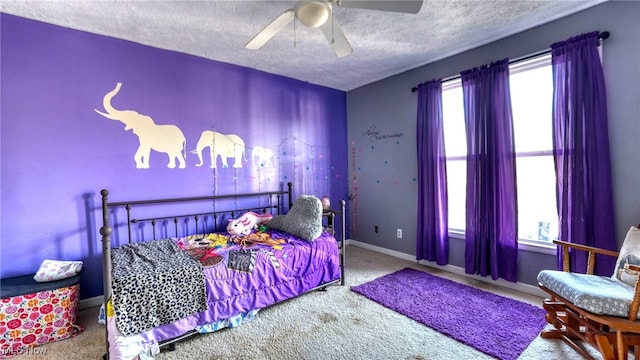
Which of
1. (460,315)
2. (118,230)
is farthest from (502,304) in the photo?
(118,230)

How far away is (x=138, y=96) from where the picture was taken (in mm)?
2719

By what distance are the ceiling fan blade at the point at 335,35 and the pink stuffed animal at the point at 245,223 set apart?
6.40ft

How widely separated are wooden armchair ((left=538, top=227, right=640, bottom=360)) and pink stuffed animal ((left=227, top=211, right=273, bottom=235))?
2.58 meters

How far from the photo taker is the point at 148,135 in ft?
9.11

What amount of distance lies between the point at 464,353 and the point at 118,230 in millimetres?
3004

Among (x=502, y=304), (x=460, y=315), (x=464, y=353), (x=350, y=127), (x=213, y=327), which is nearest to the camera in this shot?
(x=464, y=353)

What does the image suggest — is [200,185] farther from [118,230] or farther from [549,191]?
[549,191]

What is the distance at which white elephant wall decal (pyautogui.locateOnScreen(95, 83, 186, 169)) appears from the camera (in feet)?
8.55

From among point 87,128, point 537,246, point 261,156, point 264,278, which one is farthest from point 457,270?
point 87,128

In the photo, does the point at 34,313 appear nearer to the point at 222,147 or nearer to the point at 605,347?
the point at 222,147

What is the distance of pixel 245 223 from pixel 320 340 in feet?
4.95

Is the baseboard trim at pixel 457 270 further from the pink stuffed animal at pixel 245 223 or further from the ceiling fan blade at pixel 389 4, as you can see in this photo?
the ceiling fan blade at pixel 389 4

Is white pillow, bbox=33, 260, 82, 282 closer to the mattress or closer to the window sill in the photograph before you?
the mattress

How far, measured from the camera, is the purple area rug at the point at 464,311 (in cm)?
191
